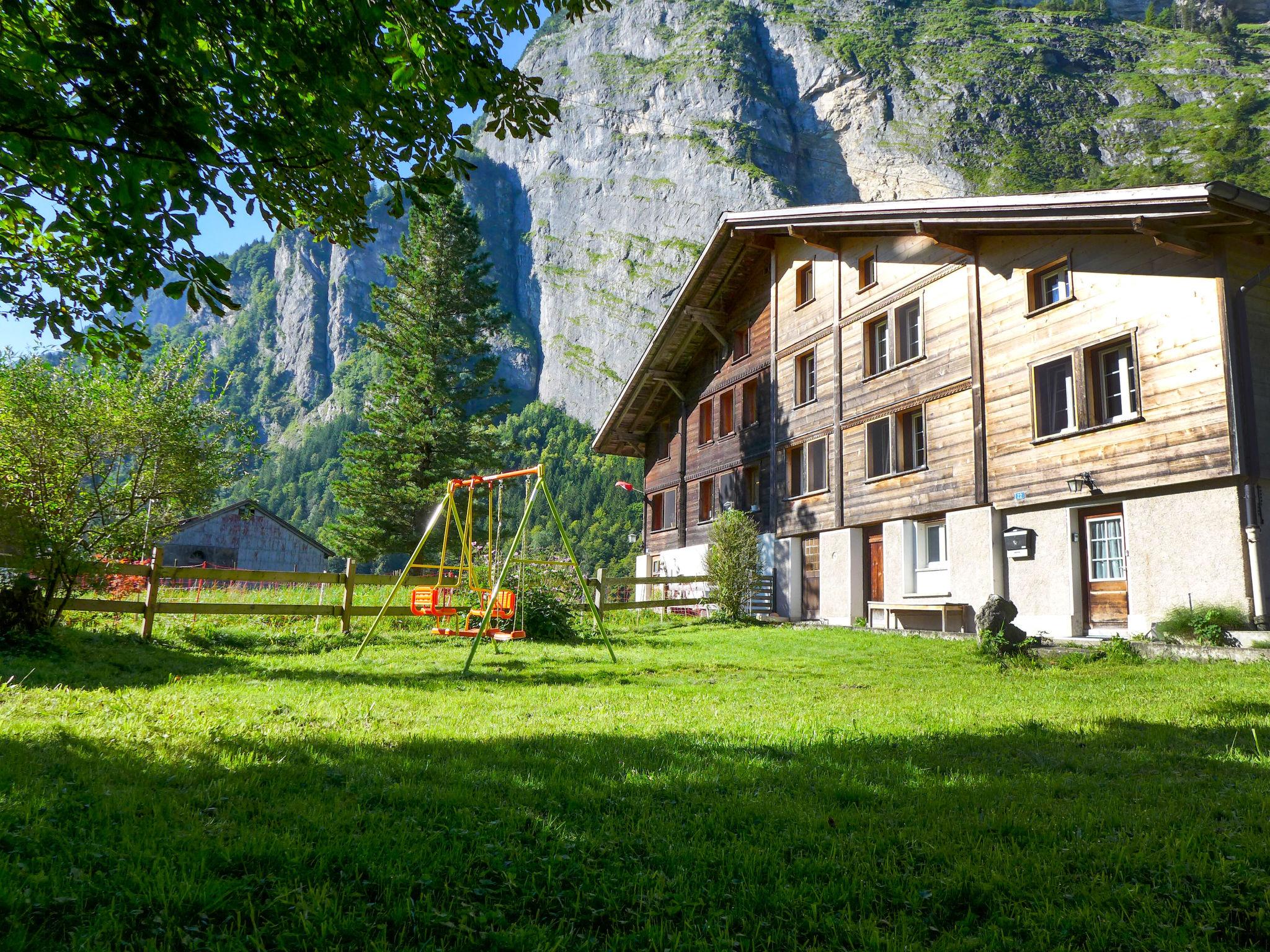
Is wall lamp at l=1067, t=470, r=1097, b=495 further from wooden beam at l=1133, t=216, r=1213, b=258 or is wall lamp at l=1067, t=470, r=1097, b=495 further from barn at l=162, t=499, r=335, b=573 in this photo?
barn at l=162, t=499, r=335, b=573

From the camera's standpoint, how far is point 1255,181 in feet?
263

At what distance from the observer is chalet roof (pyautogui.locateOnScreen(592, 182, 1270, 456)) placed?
13.2 meters

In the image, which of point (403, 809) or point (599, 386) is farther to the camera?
point (599, 386)

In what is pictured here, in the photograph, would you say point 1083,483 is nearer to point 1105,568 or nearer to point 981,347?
point 1105,568

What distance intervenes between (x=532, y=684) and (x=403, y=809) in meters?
5.96

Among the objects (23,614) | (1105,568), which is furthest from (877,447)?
(23,614)

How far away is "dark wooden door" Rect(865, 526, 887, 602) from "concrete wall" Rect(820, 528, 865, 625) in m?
0.11

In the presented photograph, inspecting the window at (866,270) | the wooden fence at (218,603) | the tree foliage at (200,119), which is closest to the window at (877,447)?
the window at (866,270)

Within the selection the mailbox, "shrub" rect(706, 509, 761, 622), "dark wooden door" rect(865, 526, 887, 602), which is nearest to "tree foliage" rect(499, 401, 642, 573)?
"shrub" rect(706, 509, 761, 622)

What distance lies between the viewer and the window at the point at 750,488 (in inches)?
1044

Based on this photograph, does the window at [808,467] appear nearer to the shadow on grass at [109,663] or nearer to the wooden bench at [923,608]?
the wooden bench at [923,608]

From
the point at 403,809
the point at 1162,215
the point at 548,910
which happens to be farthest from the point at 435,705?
the point at 1162,215

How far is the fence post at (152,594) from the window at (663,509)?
2020 cm

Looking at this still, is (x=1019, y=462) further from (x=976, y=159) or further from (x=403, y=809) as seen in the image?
(x=976, y=159)
